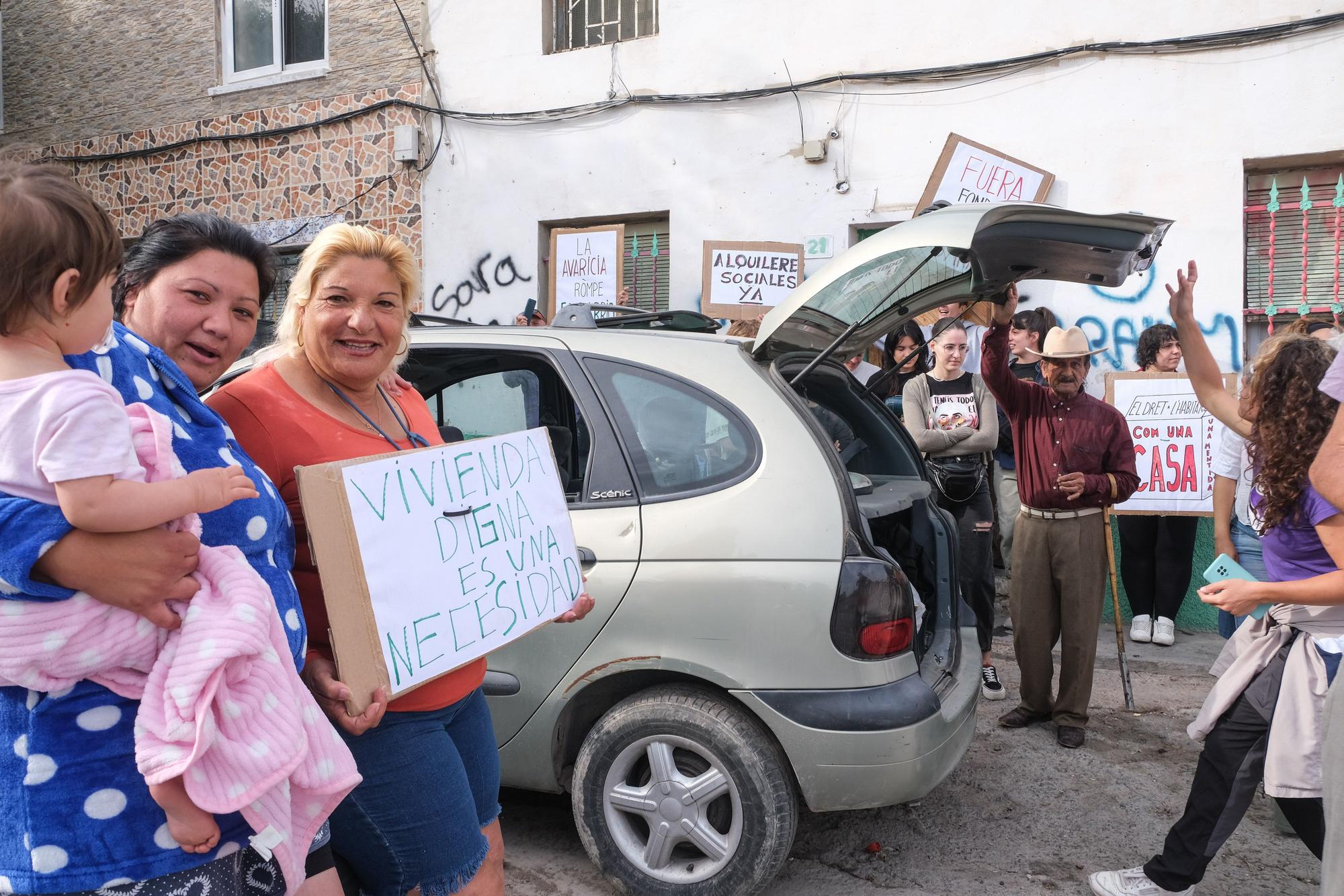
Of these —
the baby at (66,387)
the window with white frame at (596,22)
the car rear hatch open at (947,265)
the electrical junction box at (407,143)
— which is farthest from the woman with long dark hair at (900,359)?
the baby at (66,387)

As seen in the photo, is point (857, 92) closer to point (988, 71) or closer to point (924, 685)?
point (988, 71)

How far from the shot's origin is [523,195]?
30.2 ft

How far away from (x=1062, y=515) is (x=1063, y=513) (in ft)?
0.04

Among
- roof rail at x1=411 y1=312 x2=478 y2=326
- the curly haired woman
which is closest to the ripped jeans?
the curly haired woman

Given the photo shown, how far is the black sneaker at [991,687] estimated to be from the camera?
5.33m

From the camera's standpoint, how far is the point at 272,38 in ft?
34.3

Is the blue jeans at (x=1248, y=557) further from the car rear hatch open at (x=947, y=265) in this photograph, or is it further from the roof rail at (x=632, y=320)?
the roof rail at (x=632, y=320)

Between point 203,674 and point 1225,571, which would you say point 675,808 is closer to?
point 1225,571

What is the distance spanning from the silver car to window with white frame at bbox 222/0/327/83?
8.47m

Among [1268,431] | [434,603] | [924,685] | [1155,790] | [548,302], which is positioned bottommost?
[1155,790]

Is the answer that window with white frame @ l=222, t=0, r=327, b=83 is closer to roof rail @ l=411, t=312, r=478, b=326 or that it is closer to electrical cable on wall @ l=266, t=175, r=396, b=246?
electrical cable on wall @ l=266, t=175, r=396, b=246

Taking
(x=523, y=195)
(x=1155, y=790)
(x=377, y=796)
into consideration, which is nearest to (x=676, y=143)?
(x=523, y=195)

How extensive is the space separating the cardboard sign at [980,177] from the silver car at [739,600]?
4.30 m

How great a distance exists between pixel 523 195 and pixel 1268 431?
24.3 feet
